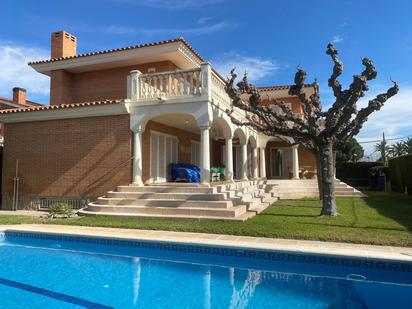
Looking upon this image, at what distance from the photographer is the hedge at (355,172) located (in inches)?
1334

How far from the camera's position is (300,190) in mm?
20547

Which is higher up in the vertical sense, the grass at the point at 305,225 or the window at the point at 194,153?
the window at the point at 194,153

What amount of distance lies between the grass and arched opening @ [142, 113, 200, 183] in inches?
166

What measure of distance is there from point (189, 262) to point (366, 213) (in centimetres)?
765

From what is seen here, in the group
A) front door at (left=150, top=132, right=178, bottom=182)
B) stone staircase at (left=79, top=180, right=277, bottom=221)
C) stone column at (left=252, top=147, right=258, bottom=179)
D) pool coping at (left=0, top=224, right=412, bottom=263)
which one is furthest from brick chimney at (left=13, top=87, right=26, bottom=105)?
pool coping at (left=0, top=224, right=412, bottom=263)

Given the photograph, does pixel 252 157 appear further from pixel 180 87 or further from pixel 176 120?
pixel 180 87

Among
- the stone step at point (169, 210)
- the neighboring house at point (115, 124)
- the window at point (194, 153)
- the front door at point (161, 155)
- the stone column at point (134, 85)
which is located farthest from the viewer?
the window at point (194, 153)

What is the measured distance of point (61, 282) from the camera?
675 cm

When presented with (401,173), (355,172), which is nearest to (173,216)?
(401,173)

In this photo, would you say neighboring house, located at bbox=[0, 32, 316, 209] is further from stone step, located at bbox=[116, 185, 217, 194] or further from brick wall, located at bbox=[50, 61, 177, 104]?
stone step, located at bbox=[116, 185, 217, 194]

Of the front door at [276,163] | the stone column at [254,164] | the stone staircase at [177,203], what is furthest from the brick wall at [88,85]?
the front door at [276,163]

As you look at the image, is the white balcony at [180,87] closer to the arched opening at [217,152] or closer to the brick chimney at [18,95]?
the arched opening at [217,152]

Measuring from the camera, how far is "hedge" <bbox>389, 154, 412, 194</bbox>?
22.4 meters

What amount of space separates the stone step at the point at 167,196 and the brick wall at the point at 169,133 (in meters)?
1.56
